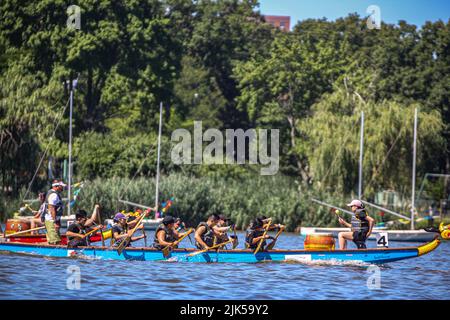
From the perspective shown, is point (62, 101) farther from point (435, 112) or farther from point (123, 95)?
point (435, 112)

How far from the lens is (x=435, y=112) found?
61.0 m

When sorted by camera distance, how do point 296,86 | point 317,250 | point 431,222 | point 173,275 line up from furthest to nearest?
point 296,86, point 431,222, point 317,250, point 173,275

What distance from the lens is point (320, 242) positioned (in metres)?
30.6

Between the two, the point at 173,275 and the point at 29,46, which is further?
the point at 29,46

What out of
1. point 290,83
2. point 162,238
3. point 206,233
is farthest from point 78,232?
point 290,83

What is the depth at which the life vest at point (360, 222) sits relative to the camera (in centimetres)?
2961

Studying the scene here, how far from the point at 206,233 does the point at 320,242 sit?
3.60 m

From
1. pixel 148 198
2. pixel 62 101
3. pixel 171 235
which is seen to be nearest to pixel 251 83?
pixel 62 101

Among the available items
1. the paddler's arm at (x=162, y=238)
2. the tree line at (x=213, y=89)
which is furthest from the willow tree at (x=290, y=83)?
the paddler's arm at (x=162, y=238)

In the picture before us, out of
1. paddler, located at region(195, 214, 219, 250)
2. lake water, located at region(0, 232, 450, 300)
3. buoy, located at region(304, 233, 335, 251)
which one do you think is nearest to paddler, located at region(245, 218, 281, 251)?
lake water, located at region(0, 232, 450, 300)

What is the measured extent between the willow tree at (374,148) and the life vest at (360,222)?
2639 cm

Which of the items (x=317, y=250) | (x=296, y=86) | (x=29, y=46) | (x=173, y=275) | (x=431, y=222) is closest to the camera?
(x=173, y=275)

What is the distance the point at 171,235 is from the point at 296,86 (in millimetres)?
42231

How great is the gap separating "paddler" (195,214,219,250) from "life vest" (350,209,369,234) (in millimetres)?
4243
